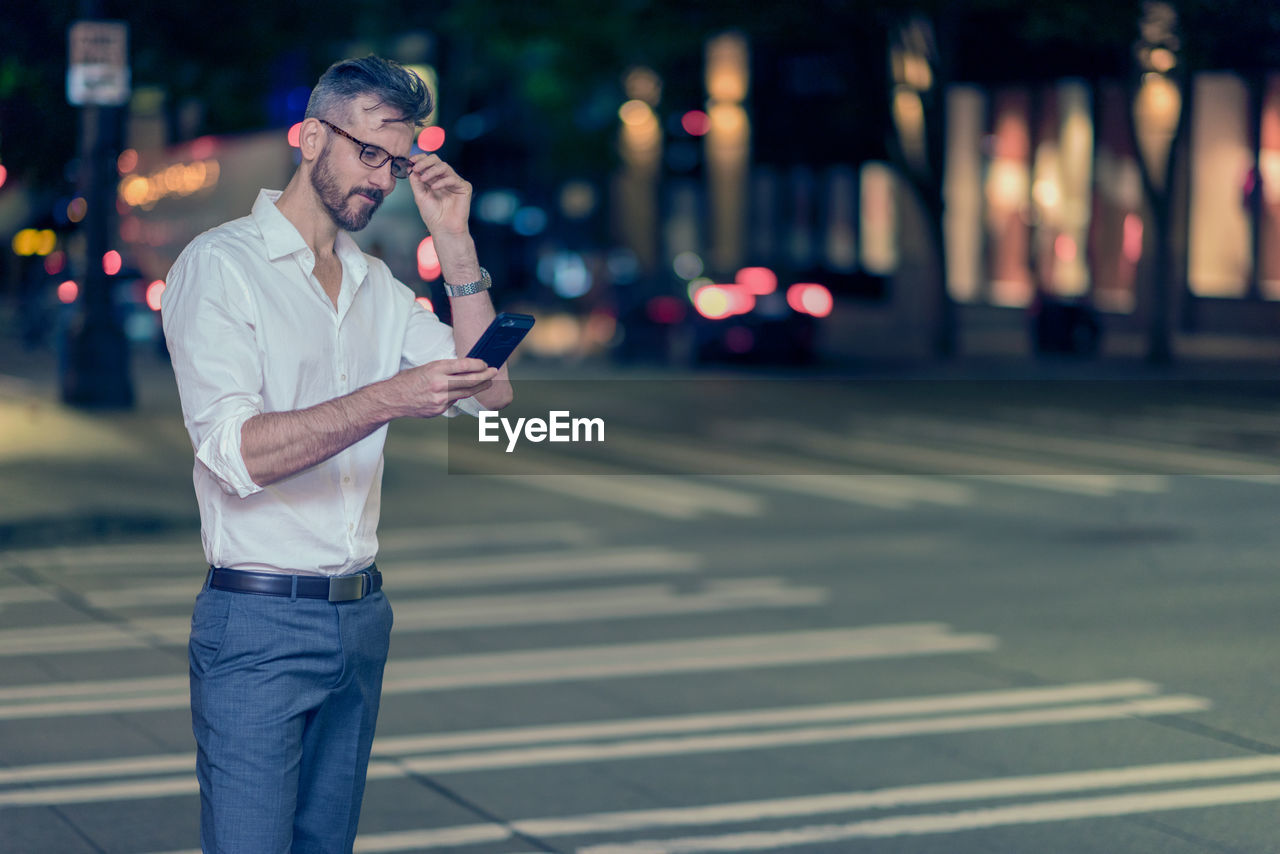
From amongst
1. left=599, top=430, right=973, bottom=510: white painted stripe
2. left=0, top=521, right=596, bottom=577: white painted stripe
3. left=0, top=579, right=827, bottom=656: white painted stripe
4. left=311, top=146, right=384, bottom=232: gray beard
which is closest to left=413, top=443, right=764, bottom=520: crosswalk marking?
left=599, top=430, right=973, bottom=510: white painted stripe

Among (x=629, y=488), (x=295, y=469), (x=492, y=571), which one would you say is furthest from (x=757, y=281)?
(x=295, y=469)

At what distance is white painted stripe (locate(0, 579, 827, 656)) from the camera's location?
342 inches

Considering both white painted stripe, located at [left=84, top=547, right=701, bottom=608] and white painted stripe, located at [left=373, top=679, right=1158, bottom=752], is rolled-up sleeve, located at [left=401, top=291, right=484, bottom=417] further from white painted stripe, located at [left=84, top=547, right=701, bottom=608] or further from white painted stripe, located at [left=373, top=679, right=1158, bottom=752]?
white painted stripe, located at [left=84, top=547, right=701, bottom=608]

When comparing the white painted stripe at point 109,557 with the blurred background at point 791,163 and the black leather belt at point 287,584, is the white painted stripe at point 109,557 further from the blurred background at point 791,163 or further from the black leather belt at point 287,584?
the blurred background at point 791,163

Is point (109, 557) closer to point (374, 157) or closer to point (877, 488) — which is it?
point (877, 488)

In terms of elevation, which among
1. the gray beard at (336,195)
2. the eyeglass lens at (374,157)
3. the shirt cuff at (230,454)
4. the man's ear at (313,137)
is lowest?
the shirt cuff at (230,454)

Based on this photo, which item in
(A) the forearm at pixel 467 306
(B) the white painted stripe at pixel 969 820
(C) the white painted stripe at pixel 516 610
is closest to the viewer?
(A) the forearm at pixel 467 306

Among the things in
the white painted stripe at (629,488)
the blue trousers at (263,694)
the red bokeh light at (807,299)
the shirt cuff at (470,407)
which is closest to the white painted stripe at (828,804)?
the blue trousers at (263,694)

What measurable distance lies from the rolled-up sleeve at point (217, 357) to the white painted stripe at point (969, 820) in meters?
2.76

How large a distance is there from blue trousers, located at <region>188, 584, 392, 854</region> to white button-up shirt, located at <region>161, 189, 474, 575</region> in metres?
0.10

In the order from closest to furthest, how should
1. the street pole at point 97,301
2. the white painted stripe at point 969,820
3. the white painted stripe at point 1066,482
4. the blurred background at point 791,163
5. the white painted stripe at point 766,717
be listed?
the white painted stripe at point 969,820 → the white painted stripe at point 766,717 → the white painted stripe at point 1066,482 → the street pole at point 97,301 → the blurred background at point 791,163

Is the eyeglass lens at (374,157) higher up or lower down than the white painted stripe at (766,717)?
higher up

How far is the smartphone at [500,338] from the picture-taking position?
332cm

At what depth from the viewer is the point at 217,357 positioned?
3.34 meters
